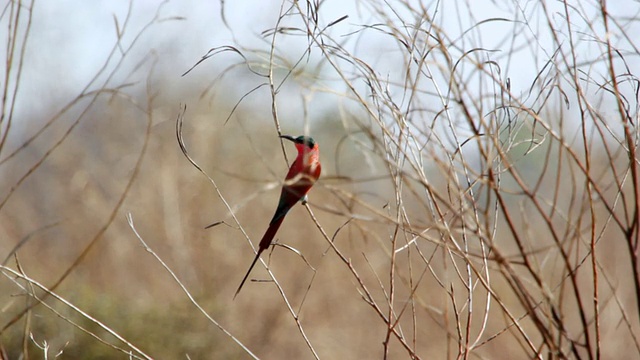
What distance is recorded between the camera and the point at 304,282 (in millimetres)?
9711

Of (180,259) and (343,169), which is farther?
(343,169)

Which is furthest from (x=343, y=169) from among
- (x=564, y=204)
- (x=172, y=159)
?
(x=564, y=204)

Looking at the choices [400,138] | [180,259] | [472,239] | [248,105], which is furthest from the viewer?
[248,105]

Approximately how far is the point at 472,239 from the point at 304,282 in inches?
300

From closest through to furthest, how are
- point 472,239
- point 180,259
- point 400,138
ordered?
point 400,138, point 472,239, point 180,259

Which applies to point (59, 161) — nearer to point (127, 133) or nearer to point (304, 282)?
point (127, 133)

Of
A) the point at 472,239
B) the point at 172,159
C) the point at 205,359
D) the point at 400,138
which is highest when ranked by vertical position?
the point at 172,159

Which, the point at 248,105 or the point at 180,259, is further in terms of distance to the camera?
the point at 248,105

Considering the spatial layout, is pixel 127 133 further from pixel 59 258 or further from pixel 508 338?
pixel 508 338

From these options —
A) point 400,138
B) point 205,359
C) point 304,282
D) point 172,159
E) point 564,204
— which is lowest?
point 400,138

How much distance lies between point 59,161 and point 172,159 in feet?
5.21

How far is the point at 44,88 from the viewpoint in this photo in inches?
412

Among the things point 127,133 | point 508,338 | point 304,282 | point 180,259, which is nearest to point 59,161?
point 127,133

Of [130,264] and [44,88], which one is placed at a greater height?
[44,88]
